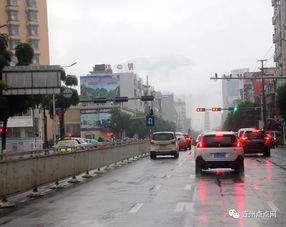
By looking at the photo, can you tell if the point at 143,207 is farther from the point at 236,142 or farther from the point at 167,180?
the point at 236,142

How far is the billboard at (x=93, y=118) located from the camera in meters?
139

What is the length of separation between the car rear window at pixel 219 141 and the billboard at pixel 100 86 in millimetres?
128933

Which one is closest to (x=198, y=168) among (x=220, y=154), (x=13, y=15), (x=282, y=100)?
(x=220, y=154)

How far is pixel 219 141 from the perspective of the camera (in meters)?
21.8

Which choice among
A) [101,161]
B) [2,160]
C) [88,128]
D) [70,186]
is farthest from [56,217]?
[88,128]

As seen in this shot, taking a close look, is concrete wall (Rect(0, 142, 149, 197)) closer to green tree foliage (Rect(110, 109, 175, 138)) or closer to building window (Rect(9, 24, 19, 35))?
building window (Rect(9, 24, 19, 35))

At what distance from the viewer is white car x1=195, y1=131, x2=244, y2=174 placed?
21391mm

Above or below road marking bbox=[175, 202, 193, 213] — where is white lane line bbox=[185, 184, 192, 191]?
below

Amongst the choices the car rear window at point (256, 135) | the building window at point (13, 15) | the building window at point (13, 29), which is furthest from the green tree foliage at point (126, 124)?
the car rear window at point (256, 135)

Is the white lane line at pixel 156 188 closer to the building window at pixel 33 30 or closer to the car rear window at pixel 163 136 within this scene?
the car rear window at pixel 163 136

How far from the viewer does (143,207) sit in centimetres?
1232

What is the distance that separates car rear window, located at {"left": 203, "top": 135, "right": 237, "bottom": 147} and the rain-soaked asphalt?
8.09 ft

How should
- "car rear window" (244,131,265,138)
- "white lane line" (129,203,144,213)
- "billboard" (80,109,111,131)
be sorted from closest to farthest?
"white lane line" (129,203,144,213), "car rear window" (244,131,265,138), "billboard" (80,109,111,131)

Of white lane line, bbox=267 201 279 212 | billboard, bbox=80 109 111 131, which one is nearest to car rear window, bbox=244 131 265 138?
white lane line, bbox=267 201 279 212
